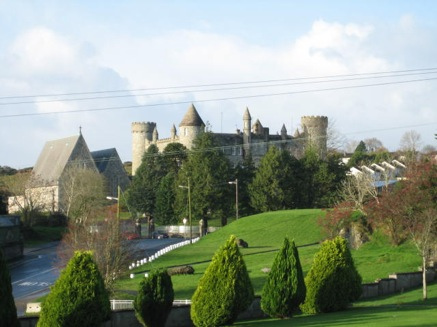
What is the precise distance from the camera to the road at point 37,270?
4309 centimetres

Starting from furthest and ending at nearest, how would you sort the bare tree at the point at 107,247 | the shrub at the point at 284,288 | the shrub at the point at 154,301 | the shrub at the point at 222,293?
the bare tree at the point at 107,247, the shrub at the point at 284,288, the shrub at the point at 154,301, the shrub at the point at 222,293

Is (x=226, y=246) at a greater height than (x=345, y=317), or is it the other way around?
(x=226, y=246)

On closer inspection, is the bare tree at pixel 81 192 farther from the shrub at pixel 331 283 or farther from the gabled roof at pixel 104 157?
the shrub at pixel 331 283

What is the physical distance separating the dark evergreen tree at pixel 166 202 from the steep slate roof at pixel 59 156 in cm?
1831

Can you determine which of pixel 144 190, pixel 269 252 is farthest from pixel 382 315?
pixel 144 190

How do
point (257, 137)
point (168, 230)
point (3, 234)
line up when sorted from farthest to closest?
point (257, 137) → point (168, 230) → point (3, 234)

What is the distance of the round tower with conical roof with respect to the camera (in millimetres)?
117438

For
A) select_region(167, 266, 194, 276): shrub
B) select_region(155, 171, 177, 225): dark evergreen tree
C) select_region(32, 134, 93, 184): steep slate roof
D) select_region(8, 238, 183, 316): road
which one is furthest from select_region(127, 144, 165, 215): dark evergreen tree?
select_region(167, 266, 194, 276): shrub

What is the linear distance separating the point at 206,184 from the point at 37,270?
29.5 metres

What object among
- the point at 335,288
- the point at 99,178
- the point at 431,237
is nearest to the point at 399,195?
the point at 431,237

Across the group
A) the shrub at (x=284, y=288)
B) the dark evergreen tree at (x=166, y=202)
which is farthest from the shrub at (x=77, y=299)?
the dark evergreen tree at (x=166, y=202)

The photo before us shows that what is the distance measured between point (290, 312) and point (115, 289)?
43.2 feet

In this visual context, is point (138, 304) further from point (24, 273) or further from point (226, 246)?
point (24, 273)

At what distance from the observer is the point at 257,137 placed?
122812 millimetres
